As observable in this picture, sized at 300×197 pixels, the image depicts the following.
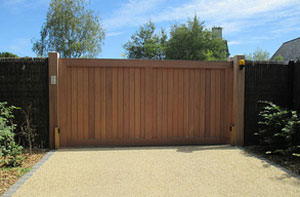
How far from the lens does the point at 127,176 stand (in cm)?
331

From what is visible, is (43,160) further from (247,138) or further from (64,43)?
(64,43)

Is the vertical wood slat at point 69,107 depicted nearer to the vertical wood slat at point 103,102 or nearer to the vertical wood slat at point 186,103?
the vertical wood slat at point 103,102

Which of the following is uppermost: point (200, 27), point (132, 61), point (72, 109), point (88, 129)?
point (200, 27)

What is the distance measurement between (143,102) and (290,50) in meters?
19.9

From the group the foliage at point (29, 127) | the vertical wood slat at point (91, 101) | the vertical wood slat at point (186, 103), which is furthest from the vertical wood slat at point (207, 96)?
the foliage at point (29, 127)

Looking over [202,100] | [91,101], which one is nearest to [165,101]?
[202,100]

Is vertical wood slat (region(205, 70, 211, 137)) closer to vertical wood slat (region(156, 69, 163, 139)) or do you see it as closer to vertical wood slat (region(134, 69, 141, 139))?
vertical wood slat (region(156, 69, 163, 139))

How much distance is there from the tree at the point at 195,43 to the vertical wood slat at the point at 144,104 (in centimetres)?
1846

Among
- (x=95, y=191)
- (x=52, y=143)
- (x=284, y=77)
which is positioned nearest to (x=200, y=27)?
(x=284, y=77)

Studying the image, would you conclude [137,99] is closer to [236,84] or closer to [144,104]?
[144,104]

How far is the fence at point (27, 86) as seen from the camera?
4691 mm

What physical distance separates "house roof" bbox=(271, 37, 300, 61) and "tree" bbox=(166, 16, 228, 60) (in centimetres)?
523

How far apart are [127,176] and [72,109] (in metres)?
2.18

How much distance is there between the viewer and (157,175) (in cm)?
335
